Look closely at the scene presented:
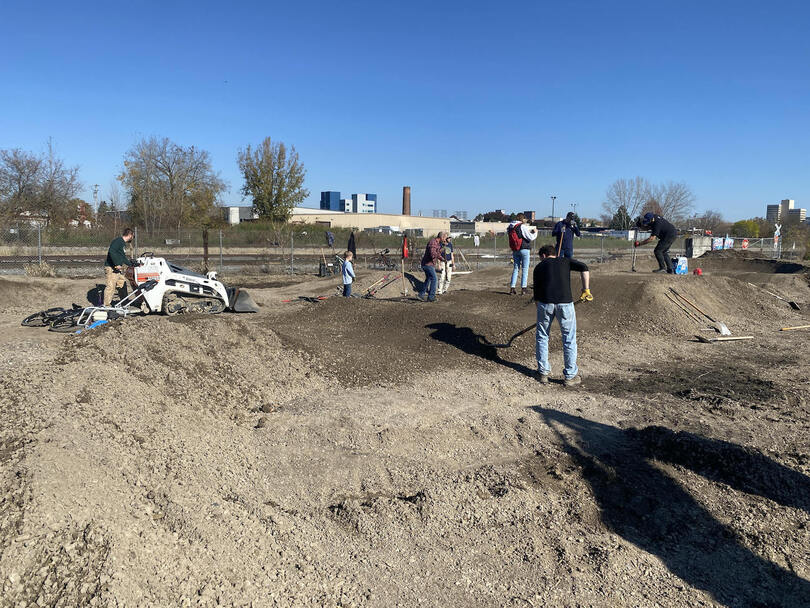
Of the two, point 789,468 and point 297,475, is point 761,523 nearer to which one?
point 789,468

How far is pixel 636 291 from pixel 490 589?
33.9 feet

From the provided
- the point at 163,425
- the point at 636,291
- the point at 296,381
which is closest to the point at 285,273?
the point at 636,291

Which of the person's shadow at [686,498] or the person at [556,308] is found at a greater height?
the person at [556,308]

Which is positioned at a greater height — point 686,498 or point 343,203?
point 343,203

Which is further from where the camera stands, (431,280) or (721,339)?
(431,280)

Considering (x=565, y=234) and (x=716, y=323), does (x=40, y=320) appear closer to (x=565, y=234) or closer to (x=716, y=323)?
(x=565, y=234)

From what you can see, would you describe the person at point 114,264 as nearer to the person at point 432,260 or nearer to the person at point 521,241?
the person at point 432,260

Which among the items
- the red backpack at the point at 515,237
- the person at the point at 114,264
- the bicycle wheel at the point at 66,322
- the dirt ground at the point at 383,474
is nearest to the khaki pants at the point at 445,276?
the red backpack at the point at 515,237

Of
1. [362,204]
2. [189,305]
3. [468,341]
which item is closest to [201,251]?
[189,305]

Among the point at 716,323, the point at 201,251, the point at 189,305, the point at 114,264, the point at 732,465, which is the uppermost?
the point at 114,264

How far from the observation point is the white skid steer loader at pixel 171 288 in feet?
35.6

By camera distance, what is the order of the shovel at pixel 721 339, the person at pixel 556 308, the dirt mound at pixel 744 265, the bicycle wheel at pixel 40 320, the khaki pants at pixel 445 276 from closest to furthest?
the person at pixel 556 308, the bicycle wheel at pixel 40 320, the shovel at pixel 721 339, the khaki pants at pixel 445 276, the dirt mound at pixel 744 265

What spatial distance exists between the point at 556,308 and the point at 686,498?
134 inches

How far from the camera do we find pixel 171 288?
11.0m
